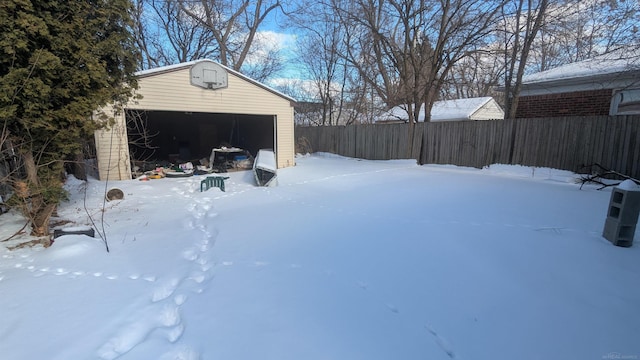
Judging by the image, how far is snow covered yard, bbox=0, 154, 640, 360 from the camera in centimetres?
197

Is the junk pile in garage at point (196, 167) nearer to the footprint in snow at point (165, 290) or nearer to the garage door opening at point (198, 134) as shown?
the garage door opening at point (198, 134)

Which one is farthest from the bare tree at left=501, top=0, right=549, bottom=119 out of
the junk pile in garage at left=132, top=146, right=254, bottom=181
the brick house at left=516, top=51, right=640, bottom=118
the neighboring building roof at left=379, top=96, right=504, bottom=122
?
the junk pile in garage at left=132, top=146, right=254, bottom=181

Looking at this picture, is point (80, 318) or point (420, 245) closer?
point (80, 318)

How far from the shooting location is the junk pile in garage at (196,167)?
30.1 ft

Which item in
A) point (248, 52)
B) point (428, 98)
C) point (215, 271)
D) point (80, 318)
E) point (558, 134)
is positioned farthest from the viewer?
point (248, 52)

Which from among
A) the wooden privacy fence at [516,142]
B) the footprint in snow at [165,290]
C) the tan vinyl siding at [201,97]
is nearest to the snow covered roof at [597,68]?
the wooden privacy fence at [516,142]

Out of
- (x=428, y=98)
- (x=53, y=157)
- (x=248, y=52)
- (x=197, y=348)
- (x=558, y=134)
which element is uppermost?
(x=248, y=52)

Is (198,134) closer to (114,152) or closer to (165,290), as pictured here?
(114,152)

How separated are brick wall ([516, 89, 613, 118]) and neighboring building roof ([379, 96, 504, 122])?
711 centimetres

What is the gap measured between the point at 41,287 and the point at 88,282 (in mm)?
344

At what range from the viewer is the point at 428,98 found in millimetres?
13000

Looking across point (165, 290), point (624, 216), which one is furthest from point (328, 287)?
point (624, 216)

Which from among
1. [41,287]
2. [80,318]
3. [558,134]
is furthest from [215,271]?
[558,134]

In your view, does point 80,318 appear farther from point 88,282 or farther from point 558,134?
point 558,134
